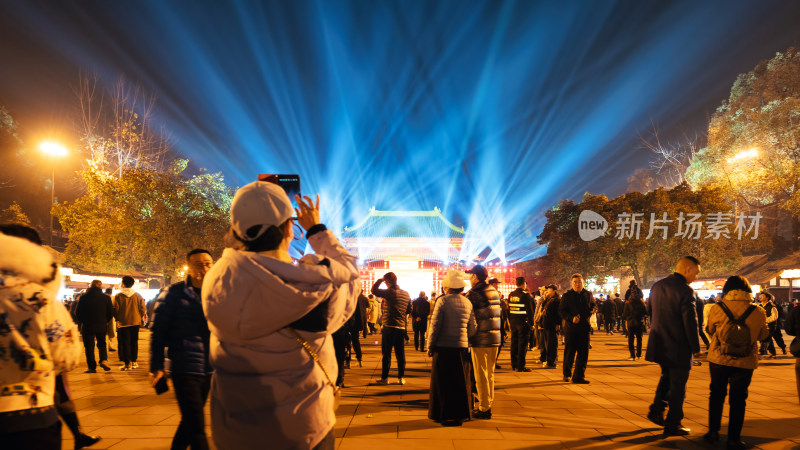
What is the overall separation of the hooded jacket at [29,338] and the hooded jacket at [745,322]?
5589mm

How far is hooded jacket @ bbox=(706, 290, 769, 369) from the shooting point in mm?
5121

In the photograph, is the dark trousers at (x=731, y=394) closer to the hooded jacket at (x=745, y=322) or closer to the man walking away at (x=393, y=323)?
the hooded jacket at (x=745, y=322)

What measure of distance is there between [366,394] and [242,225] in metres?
6.41

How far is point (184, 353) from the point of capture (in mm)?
3936

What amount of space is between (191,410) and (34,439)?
1746 millimetres

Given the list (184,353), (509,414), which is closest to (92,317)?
(184,353)

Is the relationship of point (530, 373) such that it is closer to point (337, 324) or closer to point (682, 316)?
point (682, 316)

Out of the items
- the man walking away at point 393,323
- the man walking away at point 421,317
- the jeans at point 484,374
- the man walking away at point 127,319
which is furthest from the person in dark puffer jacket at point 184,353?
the man walking away at point 421,317

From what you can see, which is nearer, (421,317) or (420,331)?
(421,317)

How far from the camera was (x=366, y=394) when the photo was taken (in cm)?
778

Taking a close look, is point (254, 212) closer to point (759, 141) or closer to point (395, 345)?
point (395, 345)

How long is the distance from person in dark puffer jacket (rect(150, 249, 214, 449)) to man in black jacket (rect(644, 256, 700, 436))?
4701mm

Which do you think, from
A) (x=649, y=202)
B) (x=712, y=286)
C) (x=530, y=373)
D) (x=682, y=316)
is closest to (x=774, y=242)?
(x=649, y=202)

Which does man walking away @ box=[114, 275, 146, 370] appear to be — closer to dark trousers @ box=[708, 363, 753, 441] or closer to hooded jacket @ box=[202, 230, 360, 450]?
hooded jacket @ box=[202, 230, 360, 450]
